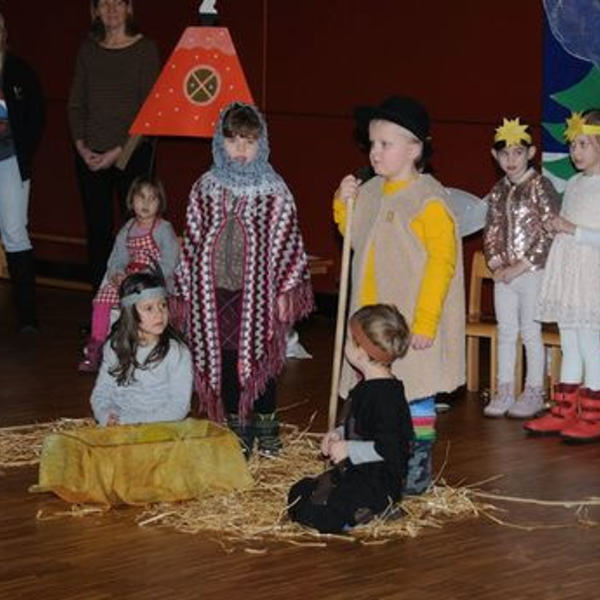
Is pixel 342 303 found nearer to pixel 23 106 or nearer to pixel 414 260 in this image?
pixel 414 260

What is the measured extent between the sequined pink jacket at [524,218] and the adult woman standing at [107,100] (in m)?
2.39

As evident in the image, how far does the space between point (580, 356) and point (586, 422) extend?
0.33 metres

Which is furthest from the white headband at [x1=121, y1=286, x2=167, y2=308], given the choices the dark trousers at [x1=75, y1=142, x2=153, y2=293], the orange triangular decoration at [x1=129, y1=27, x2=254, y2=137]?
the dark trousers at [x1=75, y1=142, x2=153, y2=293]

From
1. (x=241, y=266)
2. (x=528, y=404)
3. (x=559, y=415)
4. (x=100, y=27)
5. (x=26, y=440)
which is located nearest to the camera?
(x=241, y=266)

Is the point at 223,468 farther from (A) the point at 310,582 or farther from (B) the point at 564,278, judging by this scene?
Answer: (B) the point at 564,278

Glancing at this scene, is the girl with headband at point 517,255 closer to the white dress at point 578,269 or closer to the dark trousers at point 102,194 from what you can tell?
the white dress at point 578,269

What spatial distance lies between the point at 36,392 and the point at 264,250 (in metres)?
1.90

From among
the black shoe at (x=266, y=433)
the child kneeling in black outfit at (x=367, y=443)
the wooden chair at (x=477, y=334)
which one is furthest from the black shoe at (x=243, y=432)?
the wooden chair at (x=477, y=334)

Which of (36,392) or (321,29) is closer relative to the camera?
(36,392)

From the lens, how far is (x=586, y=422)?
6887mm

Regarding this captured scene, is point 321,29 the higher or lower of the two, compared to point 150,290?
higher

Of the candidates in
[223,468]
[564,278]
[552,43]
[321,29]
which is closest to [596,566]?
[223,468]

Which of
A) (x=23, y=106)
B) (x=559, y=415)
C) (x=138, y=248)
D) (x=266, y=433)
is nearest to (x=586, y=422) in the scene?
(x=559, y=415)

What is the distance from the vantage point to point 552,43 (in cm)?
882
